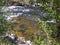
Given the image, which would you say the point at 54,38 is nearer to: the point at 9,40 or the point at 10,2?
the point at 9,40

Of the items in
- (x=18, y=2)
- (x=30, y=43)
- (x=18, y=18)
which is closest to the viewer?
(x=30, y=43)

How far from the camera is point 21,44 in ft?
13.8

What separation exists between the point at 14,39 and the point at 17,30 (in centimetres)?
42

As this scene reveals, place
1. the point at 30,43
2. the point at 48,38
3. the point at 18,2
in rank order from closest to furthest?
the point at 48,38, the point at 30,43, the point at 18,2

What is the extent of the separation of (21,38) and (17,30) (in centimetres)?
34

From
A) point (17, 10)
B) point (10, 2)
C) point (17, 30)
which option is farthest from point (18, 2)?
point (17, 30)

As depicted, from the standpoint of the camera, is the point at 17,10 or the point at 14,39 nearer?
the point at 14,39

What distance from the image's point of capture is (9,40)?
424 centimetres

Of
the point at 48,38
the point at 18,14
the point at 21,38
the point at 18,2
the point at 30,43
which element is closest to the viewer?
the point at 48,38

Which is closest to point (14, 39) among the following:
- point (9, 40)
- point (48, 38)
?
point (9, 40)

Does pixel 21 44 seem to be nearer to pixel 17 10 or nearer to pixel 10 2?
pixel 17 10

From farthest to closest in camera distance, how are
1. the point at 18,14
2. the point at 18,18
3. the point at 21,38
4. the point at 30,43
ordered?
the point at 18,14, the point at 18,18, the point at 21,38, the point at 30,43

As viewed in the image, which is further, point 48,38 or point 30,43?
point 30,43

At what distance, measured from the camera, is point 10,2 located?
709 centimetres
